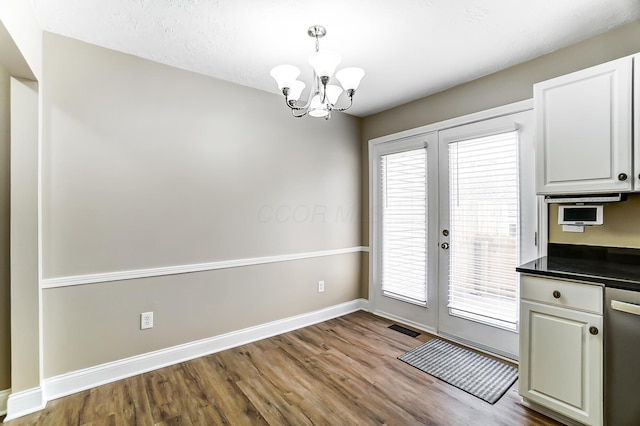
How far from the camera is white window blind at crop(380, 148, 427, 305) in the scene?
327cm

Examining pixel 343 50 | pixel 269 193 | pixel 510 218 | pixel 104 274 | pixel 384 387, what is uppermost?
pixel 343 50

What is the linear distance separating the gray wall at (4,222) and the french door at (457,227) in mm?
3223

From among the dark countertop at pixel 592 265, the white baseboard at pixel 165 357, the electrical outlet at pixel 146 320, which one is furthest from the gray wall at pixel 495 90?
the electrical outlet at pixel 146 320

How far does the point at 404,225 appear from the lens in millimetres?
3455

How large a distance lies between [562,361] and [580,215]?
102cm

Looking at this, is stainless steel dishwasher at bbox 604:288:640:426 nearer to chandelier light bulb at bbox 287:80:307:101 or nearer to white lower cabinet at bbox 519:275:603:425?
white lower cabinet at bbox 519:275:603:425

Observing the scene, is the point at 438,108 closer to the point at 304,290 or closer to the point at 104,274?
the point at 304,290

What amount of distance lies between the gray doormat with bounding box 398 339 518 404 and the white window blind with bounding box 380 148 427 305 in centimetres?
59

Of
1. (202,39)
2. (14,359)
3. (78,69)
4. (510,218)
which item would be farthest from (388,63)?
(14,359)

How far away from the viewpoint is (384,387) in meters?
2.22

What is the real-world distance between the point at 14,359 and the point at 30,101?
1622 millimetres

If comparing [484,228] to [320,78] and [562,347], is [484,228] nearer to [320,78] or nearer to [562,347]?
[562,347]

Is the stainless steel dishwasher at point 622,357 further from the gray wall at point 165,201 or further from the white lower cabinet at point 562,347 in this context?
the gray wall at point 165,201

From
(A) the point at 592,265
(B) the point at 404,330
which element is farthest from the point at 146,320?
(A) the point at 592,265
